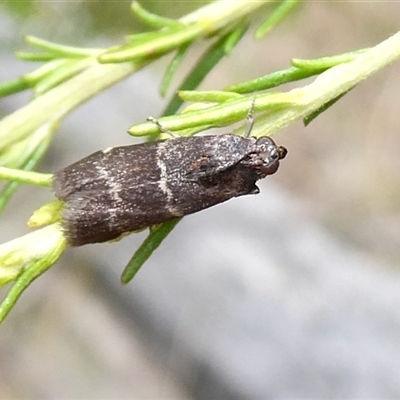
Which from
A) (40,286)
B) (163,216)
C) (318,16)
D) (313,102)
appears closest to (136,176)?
(163,216)

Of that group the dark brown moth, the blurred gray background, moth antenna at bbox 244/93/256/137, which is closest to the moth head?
the dark brown moth

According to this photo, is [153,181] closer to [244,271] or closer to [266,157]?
[266,157]

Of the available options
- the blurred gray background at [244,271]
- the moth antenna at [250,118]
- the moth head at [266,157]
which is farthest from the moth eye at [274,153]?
the blurred gray background at [244,271]

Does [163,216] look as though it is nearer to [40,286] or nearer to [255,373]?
[255,373]

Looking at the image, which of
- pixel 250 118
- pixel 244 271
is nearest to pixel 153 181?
pixel 250 118

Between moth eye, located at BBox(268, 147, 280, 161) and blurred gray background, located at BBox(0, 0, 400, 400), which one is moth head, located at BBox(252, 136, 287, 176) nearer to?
moth eye, located at BBox(268, 147, 280, 161)

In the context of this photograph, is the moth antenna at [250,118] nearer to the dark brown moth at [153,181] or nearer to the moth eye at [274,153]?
the dark brown moth at [153,181]
